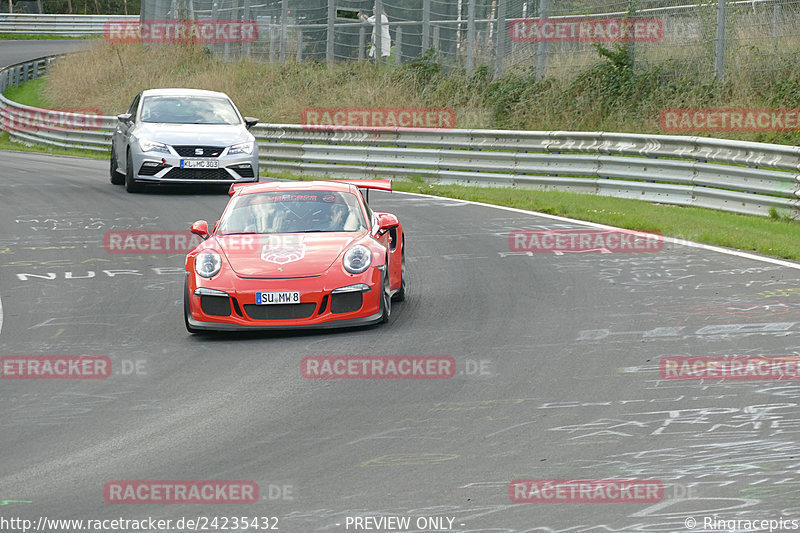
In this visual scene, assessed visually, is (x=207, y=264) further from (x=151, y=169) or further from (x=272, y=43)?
(x=272, y=43)

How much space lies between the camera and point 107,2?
280 feet

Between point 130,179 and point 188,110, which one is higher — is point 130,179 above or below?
below

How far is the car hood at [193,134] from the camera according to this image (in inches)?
797

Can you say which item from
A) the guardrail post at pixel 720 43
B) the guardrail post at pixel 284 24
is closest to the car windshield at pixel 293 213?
the guardrail post at pixel 720 43

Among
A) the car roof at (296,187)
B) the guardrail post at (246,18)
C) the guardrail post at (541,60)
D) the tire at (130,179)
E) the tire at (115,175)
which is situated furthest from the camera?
the guardrail post at (246,18)

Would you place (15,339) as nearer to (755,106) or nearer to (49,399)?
(49,399)

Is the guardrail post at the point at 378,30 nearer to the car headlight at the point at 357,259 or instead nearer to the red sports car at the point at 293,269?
the red sports car at the point at 293,269

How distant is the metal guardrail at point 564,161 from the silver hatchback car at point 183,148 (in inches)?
125

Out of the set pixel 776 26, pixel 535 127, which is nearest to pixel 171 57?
pixel 535 127

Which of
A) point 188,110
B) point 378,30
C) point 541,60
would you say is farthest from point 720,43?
point 378,30

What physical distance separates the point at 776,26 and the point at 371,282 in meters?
15.7

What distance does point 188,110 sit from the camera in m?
21.6

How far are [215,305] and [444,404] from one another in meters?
2.88

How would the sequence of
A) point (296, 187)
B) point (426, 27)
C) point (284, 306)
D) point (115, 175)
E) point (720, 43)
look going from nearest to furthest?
point (284, 306)
point (296, 187)
point (115, 175)
point (720, 43)
point (426, 27)
